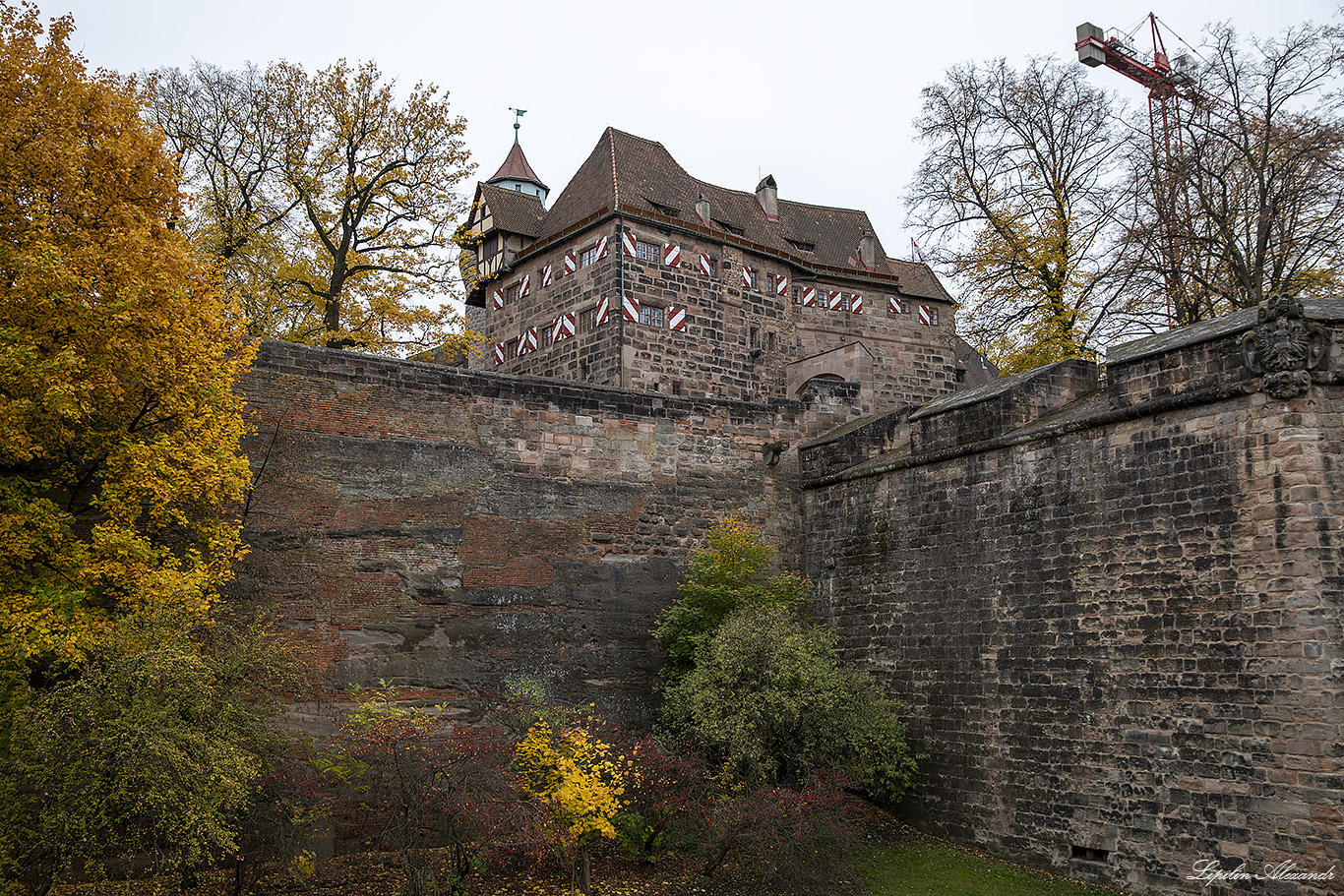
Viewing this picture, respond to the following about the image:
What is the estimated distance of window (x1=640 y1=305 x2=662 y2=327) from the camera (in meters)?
22.9

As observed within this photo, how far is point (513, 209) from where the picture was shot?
2647 centimetres

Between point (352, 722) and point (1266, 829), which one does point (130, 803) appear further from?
point (1266, 829)

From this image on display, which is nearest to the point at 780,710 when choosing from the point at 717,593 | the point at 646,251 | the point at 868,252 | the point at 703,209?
the point at 717,593

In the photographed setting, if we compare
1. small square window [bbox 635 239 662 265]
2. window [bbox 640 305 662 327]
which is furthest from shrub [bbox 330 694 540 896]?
small square window [bbox 635 239 662 265]

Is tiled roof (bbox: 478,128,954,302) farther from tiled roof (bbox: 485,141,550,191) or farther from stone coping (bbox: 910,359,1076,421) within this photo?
tiled roof (bbox: 485,141,550,191)

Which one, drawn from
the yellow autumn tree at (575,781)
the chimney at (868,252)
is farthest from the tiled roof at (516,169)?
the yellow autumn tree at (575,781)

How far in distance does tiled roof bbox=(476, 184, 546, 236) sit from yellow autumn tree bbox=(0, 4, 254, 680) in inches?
545

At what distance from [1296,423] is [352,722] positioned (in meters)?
11.3

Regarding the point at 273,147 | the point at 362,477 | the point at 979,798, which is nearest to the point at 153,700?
the point at 362,477

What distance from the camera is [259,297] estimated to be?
22.2m

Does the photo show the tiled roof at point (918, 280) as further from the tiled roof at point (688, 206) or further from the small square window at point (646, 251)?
the small square window at point (646, 251)

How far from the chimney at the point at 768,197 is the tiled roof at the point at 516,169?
14030 mm

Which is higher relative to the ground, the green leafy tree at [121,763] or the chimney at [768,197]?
the chimney at [768,197]

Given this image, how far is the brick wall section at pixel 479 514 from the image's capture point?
13633 mm
